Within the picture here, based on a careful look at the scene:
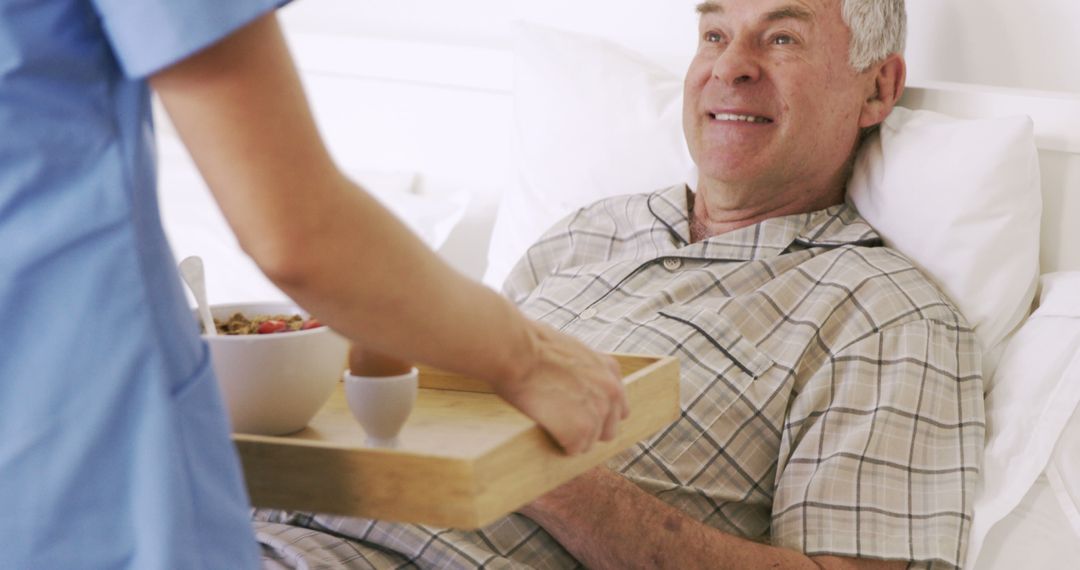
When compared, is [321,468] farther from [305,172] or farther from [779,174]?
[779,174]

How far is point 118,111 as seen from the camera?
72 centimetres

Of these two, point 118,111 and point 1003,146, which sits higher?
point 118,111

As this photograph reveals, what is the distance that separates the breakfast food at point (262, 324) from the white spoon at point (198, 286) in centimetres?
1

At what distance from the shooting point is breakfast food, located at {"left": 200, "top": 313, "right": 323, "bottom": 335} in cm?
110

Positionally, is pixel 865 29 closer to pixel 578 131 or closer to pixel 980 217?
pixel 980 217

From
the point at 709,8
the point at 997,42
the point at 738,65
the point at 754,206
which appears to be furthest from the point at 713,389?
the point at 997,42

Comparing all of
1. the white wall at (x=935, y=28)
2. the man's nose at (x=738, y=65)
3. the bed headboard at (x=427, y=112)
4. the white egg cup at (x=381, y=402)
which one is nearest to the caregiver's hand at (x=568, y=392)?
the white egg cup at (x=381, y=402)

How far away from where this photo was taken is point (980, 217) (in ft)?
5.31

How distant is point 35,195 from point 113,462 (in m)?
0.16

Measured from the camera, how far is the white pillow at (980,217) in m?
1.61

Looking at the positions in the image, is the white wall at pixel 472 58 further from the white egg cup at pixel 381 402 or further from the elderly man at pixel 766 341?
the white egg cup at pixel 381 402

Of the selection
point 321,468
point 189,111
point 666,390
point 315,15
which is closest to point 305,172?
point 189,111

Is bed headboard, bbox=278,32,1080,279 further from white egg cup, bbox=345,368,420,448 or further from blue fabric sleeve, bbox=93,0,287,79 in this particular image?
blue fabric sleeve, bbox=93,0,287,79

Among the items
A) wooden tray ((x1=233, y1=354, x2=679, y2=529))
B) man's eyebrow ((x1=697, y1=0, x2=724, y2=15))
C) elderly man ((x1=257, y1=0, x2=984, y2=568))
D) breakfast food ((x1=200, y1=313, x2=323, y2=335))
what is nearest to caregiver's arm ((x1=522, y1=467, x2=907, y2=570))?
elderly man ((x1=257, y1=0, x2=984, y2=568))
